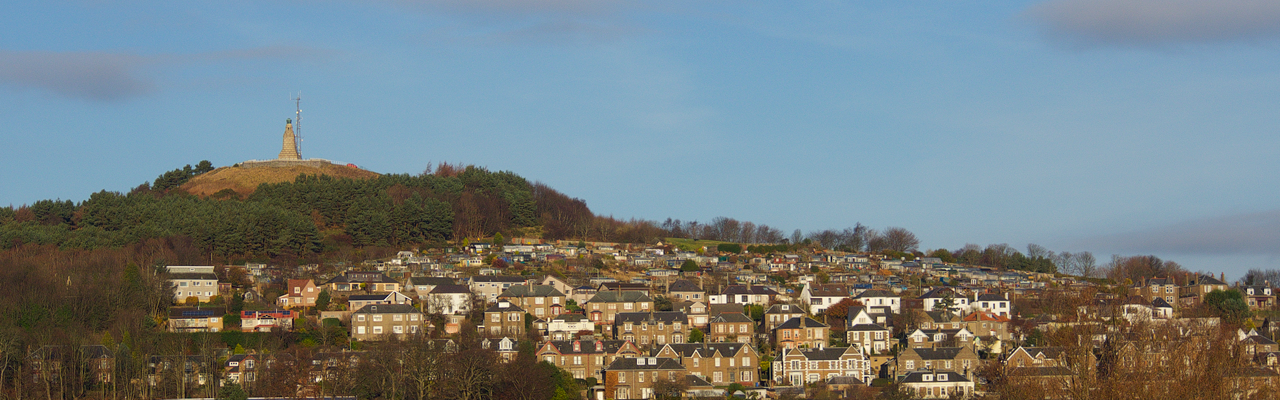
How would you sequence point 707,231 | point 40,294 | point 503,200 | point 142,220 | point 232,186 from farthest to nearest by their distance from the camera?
point 707,231
point 232,186
point 503,200
point 142,220
point 40,294

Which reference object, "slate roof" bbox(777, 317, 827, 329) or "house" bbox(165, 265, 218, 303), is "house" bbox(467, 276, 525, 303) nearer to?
"house" bbox(165, 265, 218, 303)

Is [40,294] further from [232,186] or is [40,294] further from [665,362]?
[232,186]

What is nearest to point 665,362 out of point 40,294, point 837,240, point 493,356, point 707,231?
point 493,356

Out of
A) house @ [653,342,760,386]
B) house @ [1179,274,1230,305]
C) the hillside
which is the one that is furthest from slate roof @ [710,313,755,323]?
the hillside

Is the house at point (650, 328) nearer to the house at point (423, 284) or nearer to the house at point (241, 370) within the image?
the house at point (423, 284)

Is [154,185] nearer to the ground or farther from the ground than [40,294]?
farther from the ground

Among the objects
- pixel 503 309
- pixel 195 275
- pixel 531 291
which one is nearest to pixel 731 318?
pixel 503 309
